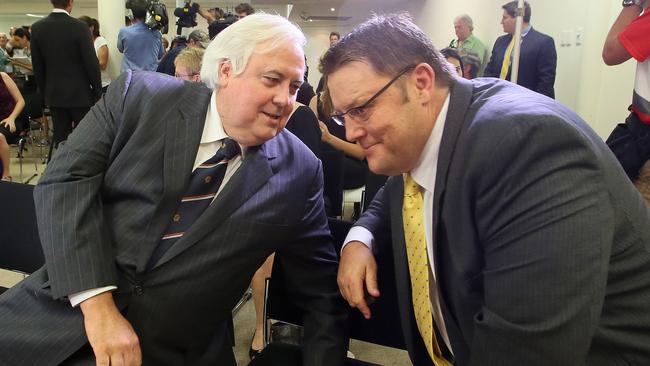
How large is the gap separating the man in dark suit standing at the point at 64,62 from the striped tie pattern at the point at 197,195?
4.12 metres

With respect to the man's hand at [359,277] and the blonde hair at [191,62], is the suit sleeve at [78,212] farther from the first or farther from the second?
the blonde hair at [191,62]

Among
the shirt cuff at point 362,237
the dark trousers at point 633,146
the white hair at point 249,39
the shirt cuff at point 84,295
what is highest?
the white hair at point 249,39

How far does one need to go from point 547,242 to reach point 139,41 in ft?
15.7

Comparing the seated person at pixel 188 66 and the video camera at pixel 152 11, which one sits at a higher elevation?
the video camera at pixel 152 11

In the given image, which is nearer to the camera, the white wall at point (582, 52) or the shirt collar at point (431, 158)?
the shirt collar at point (431, 158)

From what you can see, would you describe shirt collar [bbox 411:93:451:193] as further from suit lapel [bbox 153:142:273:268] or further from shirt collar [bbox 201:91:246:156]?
shirt collar [bbox 201:91:246:156]

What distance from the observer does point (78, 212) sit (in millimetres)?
1265

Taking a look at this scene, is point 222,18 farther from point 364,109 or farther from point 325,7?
point 325,7

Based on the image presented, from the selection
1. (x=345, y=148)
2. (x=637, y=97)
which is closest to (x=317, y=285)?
(x=637, y=97)

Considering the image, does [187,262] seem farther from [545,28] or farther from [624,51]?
[545,28]

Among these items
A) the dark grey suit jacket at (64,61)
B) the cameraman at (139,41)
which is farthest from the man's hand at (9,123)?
the cameraman at (139,41)

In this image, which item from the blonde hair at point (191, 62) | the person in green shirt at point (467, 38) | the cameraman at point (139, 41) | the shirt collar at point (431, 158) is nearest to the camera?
the shirt collar at point (431, 158)

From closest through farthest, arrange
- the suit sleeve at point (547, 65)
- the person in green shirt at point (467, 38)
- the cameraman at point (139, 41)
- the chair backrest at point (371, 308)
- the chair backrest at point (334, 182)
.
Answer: the chair backrest at point (371, 308) → the chair backrest at point (334, 182) → the suit sleeve at point (547, 65) → the cameraman at point (139, 41) → the person in green shirt at point (467, 38)

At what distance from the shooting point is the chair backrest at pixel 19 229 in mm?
1918
